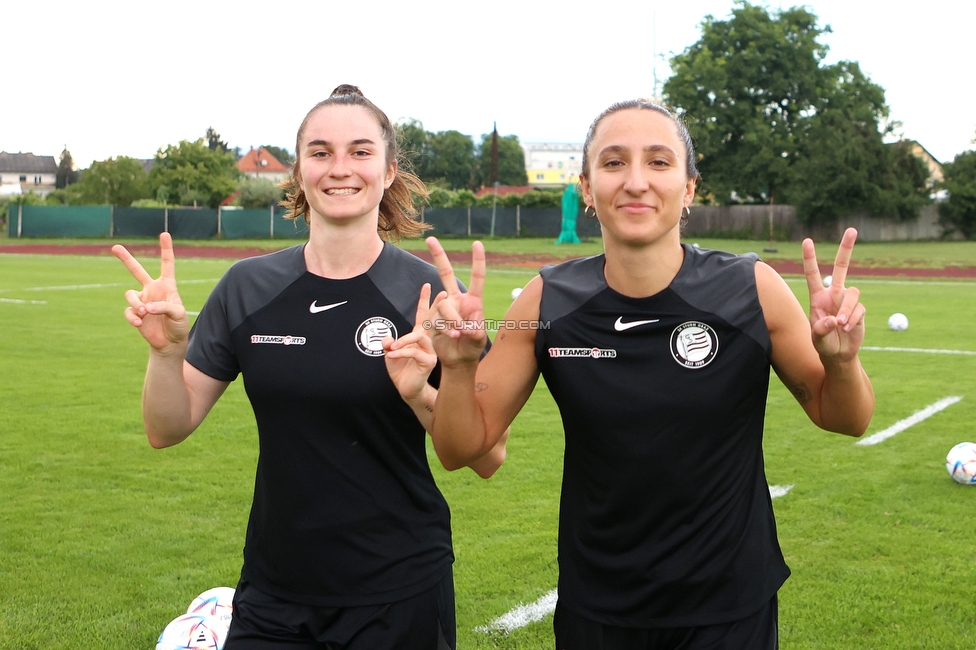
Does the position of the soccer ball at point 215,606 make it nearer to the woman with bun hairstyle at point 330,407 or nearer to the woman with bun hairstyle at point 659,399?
the woman with bun hairstyle at point 330,407

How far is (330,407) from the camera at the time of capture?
108 inches

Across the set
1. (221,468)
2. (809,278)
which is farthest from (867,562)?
(221,468)

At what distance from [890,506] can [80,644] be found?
481 cm

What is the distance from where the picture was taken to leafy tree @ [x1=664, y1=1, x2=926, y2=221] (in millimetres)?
54625

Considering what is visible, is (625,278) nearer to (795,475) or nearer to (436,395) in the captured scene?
(436,395)

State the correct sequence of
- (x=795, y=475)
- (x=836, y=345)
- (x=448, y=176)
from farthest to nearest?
(x=448, y=176) → (x=795, y=475) → (x=836, y=345)

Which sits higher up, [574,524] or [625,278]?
[625,278]

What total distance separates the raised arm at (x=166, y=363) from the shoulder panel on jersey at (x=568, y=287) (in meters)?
1.02

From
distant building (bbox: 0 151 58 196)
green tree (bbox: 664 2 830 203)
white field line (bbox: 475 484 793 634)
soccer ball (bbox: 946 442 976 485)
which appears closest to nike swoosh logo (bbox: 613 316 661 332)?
white field line (bbox: 475 484 793 634)

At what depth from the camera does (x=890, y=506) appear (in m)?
6.25

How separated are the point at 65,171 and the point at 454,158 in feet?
199

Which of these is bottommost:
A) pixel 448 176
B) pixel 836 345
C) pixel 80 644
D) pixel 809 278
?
pixel 80 644

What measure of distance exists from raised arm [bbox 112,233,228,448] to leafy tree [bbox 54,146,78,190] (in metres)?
138

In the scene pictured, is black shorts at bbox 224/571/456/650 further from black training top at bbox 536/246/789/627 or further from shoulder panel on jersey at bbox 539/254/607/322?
shoulder panel on jersey at bbox 539/254/607/322
